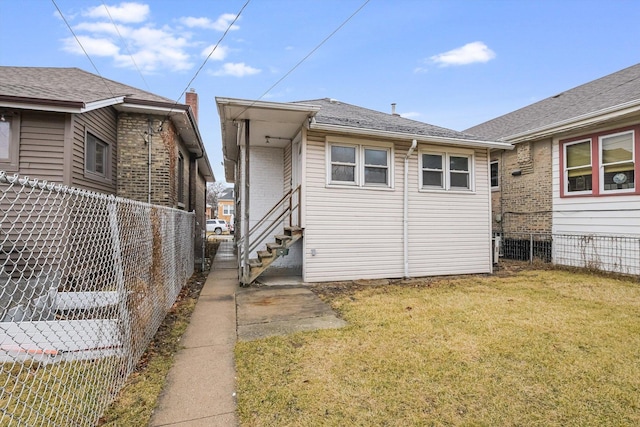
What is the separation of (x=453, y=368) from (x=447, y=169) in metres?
6.26

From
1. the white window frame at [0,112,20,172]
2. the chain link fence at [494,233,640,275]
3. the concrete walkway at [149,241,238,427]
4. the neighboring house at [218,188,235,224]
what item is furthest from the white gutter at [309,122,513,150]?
the neighboring house at [218,188,235,224]

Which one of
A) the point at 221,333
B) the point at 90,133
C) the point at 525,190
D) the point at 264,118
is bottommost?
the point at 221,333

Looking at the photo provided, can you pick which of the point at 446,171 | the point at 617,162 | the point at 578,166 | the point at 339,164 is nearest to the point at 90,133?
the point at 339,164

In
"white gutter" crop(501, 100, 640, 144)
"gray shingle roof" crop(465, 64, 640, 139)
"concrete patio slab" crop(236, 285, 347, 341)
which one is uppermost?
"gray shingle roof" crop(465, 64, 640, 139)

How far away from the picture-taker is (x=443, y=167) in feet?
27.7

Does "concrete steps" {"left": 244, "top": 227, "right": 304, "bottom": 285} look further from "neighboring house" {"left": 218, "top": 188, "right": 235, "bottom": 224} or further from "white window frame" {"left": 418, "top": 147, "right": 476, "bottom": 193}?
"neighboring house" {"left": 218, "top": 188, "right": 235, "bottom": 224}

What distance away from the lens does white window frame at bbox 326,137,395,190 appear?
7.37m

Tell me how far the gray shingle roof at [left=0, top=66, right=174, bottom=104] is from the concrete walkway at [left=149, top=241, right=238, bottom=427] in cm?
521

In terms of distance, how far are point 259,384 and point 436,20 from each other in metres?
8.52

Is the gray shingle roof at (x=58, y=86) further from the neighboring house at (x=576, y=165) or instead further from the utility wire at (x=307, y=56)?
the neighboring house at (x=576, y=165)

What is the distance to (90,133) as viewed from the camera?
23.8 feet

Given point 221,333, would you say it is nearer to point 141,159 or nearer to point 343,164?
point 343,164

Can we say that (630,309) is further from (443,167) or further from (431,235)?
(443,167)

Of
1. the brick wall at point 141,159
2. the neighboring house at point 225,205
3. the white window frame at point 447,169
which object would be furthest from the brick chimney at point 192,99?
the neighboring house at point 225,205
